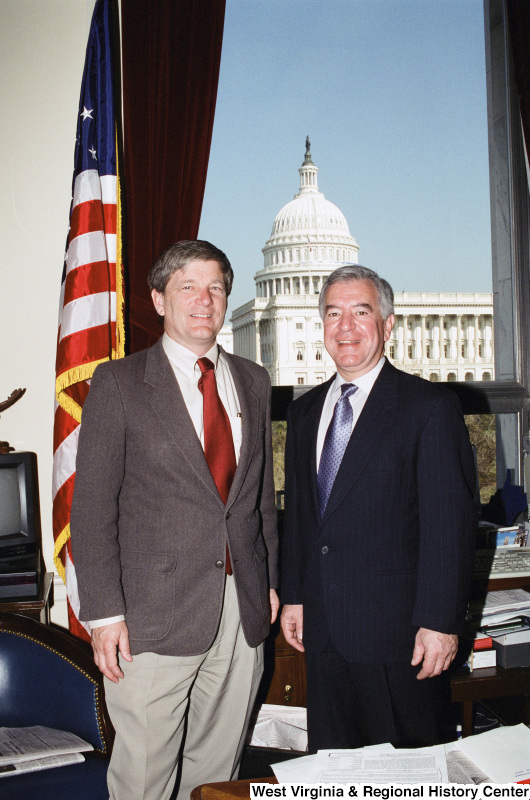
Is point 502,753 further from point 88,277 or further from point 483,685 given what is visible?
point 88,277

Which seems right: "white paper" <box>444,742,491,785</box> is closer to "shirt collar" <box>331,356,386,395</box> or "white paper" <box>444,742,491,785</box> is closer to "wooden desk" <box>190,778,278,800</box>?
"wooden desk" <box>190,778,278,800</box>

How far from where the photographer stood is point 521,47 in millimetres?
2949

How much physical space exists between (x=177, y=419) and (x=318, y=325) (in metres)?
2.15

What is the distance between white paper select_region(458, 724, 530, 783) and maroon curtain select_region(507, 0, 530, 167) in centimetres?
264

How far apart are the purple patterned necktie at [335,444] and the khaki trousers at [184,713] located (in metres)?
0.32

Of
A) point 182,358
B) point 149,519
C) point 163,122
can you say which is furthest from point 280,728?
point 163,122

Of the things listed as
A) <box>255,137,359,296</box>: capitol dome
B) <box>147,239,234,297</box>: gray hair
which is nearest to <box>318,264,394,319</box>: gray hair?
<box>147,239,234,297</box>: gray hair

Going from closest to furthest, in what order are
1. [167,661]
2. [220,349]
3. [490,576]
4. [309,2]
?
[167,661] < [220,349] < [490,576] < [309,2]

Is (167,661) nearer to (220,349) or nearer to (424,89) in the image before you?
(220,349)

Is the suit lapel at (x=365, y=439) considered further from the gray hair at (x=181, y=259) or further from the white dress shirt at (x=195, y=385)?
the gray hair at (x=181, y=259)

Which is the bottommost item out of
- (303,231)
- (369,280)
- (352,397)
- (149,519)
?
(149,519)

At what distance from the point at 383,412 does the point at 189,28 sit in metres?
1.89

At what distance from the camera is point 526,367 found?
3.18 m

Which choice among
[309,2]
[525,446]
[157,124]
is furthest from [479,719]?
[309,2]
